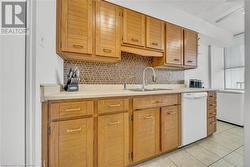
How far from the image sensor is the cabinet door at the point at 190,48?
2820mm

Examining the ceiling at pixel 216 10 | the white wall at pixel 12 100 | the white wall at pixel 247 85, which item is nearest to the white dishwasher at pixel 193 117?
the white wall at pixel 247 85

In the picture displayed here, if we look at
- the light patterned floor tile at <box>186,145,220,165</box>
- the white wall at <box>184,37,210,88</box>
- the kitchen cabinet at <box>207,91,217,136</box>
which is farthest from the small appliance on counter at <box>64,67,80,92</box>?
the white wall at <box>184,37,210,88</box>

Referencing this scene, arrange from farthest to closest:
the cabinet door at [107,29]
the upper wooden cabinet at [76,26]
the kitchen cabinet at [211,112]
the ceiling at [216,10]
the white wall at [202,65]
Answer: the white wall at [202,65], the kitchen cabinet at [211,112], the ceiling at [216,10], the cabinet door at [107,29], the upper wooden cabinet at [76,26]

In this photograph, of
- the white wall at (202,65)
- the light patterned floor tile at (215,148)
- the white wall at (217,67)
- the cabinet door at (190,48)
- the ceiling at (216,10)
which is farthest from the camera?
the white wall at (217,67)

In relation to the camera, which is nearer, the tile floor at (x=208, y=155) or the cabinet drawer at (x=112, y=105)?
the cabinet drawer at (x=112, y=105)

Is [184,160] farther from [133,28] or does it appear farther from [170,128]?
[133,28]

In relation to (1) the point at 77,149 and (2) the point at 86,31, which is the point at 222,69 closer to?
(2) the point at 86,31

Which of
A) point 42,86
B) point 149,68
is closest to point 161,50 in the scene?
point 149,68

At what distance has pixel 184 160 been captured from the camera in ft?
6.24

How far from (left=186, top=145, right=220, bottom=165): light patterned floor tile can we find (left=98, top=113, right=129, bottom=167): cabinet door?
108 cm

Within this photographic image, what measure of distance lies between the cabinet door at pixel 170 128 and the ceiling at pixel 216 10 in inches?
73.8

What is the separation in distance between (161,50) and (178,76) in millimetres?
1001

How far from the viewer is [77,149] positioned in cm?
135

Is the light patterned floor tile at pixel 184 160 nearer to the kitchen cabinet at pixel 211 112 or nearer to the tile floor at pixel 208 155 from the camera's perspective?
the tile floor at pixel 208 155
